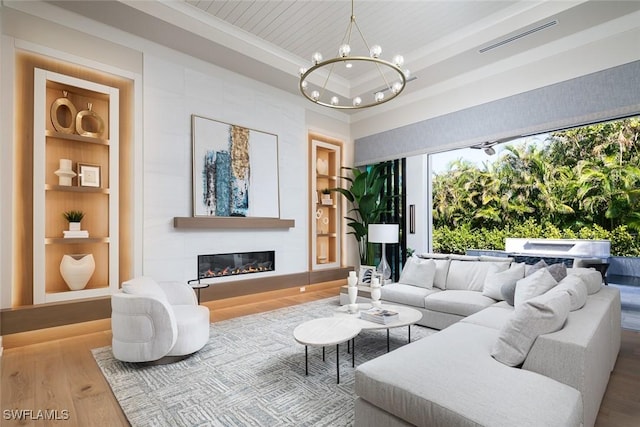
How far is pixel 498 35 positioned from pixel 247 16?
3.05m

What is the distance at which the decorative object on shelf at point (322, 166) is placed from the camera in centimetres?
643

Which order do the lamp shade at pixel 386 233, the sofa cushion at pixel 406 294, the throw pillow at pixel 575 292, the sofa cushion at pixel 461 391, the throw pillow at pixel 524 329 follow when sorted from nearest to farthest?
the sofa cushion at pixel 461 391, the throw pillow at pixel 524 329, the throw pillow at pixel 575 292, the sofa cushion at pixel 406 294, the lamp shade at pixel 386 233

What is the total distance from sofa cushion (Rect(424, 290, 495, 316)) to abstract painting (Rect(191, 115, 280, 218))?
9.22ft

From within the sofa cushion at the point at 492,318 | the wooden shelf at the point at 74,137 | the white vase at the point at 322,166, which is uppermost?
the white vase at the point at 322,166

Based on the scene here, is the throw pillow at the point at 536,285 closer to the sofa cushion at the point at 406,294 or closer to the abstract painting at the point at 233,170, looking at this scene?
the sofa cushion at the point at 406,294

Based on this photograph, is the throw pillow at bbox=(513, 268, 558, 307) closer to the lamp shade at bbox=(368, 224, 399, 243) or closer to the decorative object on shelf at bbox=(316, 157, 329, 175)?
the lamp shade at bbox=(368, 224, 399, 243)

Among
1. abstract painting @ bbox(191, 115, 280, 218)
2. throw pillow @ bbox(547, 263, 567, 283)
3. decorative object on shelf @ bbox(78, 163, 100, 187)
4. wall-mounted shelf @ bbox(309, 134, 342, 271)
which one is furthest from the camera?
wall-mounted shelf @ bbox(309, 134, 342, 271)

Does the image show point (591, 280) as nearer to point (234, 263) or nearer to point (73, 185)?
point (234, 263)

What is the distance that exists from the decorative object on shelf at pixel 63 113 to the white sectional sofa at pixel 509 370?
403 centimetres

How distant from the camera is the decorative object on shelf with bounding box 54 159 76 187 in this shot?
350 centimetres

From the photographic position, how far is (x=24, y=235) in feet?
A: 10.5

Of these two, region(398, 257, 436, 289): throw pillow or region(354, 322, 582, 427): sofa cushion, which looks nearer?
region(354, 322, 582, 427): sofa cushion

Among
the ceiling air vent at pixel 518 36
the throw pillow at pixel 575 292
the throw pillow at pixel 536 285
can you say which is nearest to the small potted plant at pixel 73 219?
the throw pillow at pixel 536 285

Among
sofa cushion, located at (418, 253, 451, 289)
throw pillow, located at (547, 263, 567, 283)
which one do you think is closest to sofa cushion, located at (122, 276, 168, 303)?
sofa cushion, located at (418, 253, 451, 289)
